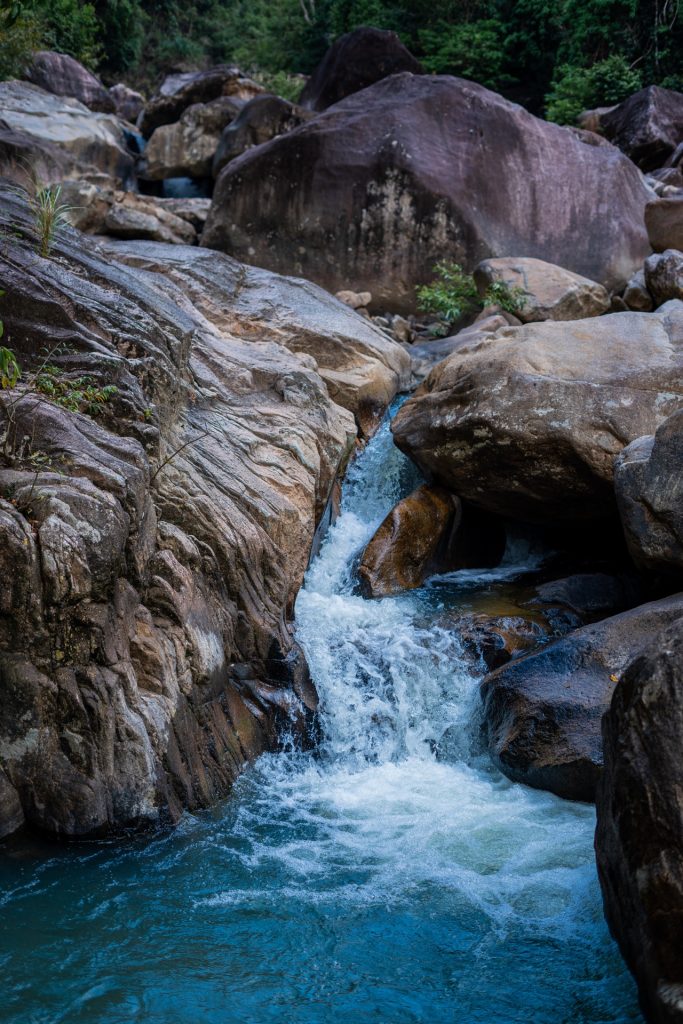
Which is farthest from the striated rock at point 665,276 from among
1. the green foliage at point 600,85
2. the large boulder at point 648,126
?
the green foliage at point 600,85

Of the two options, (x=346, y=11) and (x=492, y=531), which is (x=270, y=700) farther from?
(x=346, y=11)

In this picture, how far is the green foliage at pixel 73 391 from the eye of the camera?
6.16 m

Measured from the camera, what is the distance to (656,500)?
6.83 meters

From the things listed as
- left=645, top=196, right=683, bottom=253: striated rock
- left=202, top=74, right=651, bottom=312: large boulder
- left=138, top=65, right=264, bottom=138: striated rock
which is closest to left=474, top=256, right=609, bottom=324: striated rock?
left=202, top=74, right=651, bottom=312: large boulder

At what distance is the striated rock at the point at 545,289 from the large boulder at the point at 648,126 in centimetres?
841

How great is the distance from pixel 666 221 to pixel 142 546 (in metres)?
11.7

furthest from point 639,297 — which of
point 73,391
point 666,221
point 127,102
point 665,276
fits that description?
point 127,102

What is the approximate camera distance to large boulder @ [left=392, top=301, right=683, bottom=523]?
807cm

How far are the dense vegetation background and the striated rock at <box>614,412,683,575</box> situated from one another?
1595 cm

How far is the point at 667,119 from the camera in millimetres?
20953

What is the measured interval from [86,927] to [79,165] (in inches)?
653

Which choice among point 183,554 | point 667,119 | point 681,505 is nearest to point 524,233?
point 667,119

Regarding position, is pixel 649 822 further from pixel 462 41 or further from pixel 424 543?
pixel 462 41

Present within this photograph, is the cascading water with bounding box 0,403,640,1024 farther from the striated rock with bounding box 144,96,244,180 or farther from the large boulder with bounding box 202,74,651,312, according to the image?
the striated rock with bounding box 144,96,244,180
